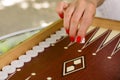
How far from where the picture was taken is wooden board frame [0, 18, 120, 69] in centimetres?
71

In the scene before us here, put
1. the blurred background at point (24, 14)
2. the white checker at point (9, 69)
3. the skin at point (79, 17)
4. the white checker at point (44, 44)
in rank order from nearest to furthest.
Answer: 1. the skin at point (79, 17)
2. the white checker at point (9, 69)
3. the white checker at point (44, 44)
4. the blurred background at point (24, 14)

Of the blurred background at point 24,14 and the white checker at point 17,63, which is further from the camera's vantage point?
the blurred background at point 24,14

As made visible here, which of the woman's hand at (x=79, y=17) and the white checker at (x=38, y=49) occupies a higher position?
the woman's hand at (x=79, y=17)

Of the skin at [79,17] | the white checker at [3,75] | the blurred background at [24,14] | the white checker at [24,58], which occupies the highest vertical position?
the blurred background at [24,14]

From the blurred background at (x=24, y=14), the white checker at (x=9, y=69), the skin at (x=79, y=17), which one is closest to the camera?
the skin at (x=79, y=17)

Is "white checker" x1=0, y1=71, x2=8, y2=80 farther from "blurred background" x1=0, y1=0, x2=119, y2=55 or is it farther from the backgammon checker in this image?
"blurred background" x1=0, y1=0, x2=119, y2=55

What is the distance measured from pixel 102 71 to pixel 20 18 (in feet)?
4.82

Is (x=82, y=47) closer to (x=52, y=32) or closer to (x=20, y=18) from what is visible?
(x=52, y=32)

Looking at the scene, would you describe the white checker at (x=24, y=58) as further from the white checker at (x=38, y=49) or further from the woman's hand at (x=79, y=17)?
the woman's hand at (x=79, y=17)

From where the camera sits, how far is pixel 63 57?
732 mm

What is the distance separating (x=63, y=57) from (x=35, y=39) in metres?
0.12

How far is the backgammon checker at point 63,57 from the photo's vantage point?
26.0 inches

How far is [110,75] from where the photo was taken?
2.12ft

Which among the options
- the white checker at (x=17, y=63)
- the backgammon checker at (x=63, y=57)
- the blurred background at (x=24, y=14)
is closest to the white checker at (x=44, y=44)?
the backgammon checker at (x=63, y=57)
